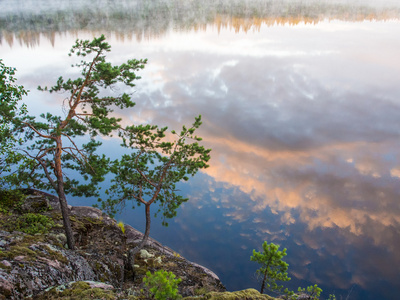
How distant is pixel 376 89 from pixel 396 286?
51.2 metres

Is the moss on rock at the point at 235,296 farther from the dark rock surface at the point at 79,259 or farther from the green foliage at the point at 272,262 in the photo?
the green foliage at the point at 272,262

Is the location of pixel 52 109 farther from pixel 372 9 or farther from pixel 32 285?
pixel 372 9

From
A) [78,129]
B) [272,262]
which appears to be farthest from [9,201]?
[272,262]

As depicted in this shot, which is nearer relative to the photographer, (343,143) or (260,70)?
(343,143)

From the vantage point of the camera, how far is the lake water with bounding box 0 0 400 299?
95.5ft

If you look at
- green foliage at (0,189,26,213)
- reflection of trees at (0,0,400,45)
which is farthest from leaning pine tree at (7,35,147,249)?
reflection of trees at (0,0,400,45)

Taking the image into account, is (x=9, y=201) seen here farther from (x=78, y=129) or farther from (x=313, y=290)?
(x=313, y=290)

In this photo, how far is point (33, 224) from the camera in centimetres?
1970

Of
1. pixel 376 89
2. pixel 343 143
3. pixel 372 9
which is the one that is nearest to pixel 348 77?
pixel 376 89

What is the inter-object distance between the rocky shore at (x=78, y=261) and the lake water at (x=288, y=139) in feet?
31.3

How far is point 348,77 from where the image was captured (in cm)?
7625

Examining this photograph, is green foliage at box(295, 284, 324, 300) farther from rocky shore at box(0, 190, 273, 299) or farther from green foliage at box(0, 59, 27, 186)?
green foliage at box(0, 59, 27, 186)

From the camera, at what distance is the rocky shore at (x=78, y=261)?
10445mm

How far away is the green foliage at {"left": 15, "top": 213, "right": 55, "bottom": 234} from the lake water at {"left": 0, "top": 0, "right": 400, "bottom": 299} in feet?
48.3
